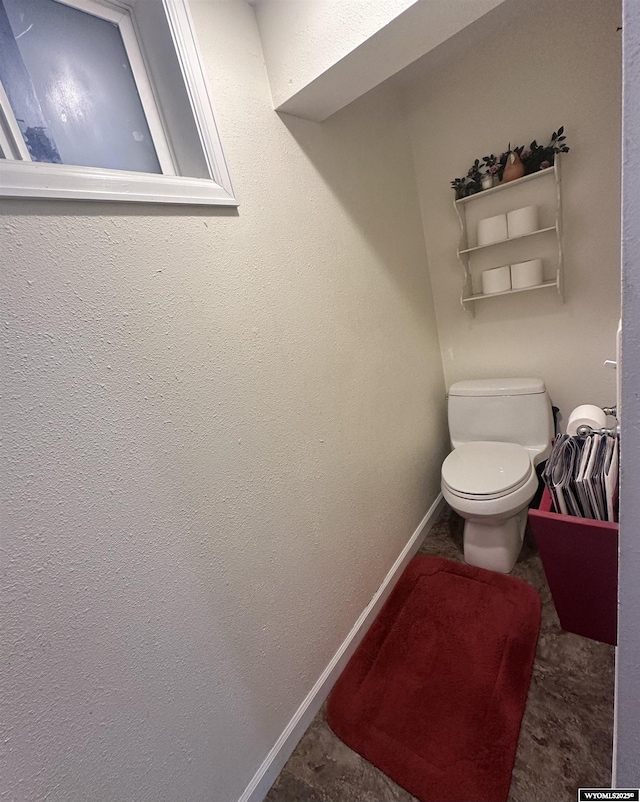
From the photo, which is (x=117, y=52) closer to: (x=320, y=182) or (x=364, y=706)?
(x=320, y=182)

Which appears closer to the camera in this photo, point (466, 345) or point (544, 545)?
point (544, 545)

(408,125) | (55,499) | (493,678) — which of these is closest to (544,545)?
(493,678)

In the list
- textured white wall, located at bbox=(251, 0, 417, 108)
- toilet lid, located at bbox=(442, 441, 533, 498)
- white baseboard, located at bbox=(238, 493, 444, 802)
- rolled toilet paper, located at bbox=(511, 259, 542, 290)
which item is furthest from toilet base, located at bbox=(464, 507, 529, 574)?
textured white wall, located at bbox=(251, 0, 417, 108)

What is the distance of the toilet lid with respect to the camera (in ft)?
4.54

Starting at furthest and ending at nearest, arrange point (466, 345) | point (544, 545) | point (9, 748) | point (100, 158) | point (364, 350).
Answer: point (466, 345) → point (364, 350) → point (544, 545) → point (100, 158) → point (9, 748)

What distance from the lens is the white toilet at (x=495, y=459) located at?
1394 millimetres

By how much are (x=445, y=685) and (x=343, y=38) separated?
1.92m

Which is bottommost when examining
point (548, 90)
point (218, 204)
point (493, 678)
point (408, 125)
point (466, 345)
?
point (493, 678)

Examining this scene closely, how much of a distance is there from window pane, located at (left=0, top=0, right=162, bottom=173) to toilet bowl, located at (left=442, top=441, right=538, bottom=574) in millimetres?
1503

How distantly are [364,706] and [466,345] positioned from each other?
1665 millimetres

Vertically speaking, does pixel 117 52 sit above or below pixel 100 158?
above

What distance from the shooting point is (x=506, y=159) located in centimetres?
152

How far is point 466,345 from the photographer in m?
1.91

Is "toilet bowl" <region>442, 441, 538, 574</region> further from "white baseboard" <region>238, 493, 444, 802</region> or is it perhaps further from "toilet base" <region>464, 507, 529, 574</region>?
"white baseboard" <region>238, 493, 444, 802</region>
